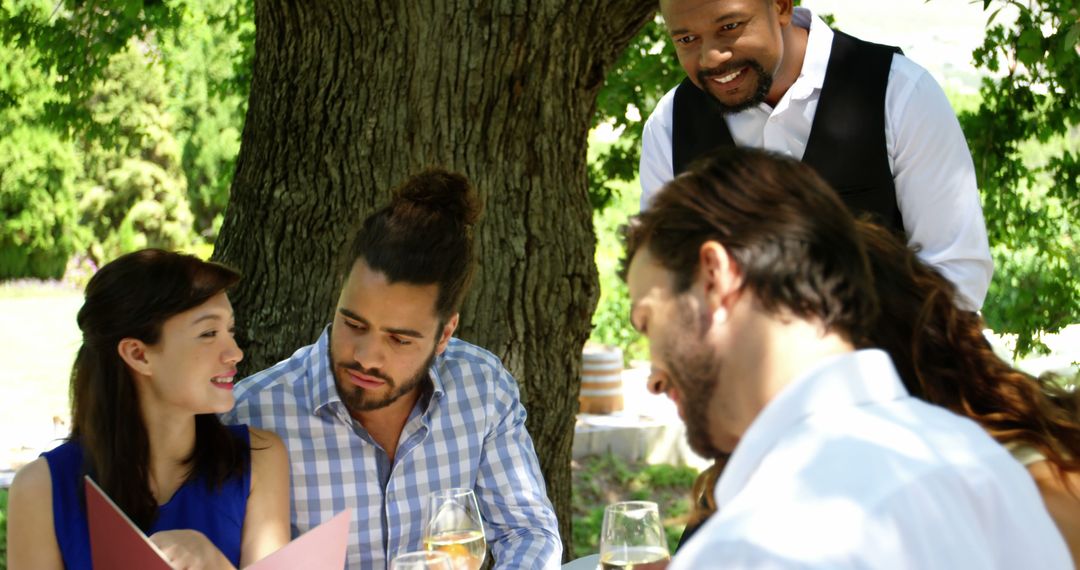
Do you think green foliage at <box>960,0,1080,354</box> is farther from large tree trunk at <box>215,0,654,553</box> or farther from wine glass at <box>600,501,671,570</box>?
wine glass at <box>600,501,671,570</box>

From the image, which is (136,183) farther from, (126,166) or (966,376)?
(966,376)

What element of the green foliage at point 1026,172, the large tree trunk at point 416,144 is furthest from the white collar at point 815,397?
the green foliage at point 1026,172

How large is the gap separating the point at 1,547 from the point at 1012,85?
545cm

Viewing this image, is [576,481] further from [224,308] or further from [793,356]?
[793,356]

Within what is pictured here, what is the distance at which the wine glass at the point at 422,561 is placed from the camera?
2.04 metres

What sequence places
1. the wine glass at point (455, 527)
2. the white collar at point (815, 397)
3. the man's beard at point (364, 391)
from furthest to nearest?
the man's beard at point (364, 391) → the wine glass at point (455, 527) → the white collar at point (815, 397)

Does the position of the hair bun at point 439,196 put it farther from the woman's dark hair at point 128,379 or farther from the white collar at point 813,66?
the white collar at point 813,66

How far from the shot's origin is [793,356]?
140 centimetres

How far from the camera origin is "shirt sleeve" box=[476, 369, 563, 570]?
2.92 metres

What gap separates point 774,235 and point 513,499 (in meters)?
1.76

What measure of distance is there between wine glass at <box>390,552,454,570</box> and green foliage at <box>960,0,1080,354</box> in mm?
3674

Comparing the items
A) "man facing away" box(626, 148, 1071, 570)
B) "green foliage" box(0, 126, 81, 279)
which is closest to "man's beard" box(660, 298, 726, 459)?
"man facing away" box(626, 148, 1071, 570)

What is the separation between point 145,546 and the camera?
7.04 feet

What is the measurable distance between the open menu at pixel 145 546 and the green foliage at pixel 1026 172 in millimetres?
3716
